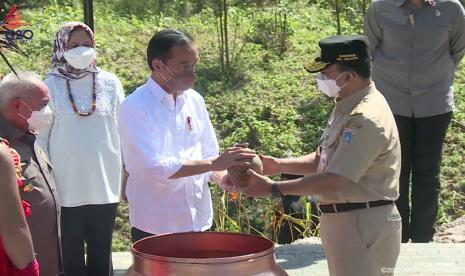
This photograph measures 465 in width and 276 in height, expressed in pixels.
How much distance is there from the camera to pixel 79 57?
5.50 metres

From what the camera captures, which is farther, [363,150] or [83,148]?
[83,148]

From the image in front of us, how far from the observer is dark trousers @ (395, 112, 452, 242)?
679cm

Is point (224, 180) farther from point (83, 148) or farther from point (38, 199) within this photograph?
point (83, 148)

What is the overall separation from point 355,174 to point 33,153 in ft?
5.05

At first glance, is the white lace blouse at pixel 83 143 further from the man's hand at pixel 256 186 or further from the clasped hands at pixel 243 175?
the man's hand at pixel 256 186

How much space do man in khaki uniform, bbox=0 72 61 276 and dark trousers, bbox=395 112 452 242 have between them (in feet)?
10.4

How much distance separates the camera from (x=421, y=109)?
6734 millimetres

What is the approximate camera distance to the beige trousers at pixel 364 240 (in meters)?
4.15

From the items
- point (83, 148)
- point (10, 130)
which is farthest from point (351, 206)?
point (83, 148)

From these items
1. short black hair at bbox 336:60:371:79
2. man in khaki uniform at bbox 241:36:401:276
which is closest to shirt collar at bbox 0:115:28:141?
man in khaki uniform at bbox 241:36:401:276

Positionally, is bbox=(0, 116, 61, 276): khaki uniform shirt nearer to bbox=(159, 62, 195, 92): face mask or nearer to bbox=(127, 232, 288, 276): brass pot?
bbox=(159, 62, 195, 92): face mask

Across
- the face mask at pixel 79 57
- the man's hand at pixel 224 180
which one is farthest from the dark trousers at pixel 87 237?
the man's hand at pixel 224 180

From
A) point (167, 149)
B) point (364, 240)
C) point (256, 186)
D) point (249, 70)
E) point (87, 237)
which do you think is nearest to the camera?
point (364, 240)

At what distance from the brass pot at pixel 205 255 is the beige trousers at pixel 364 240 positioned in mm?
733
